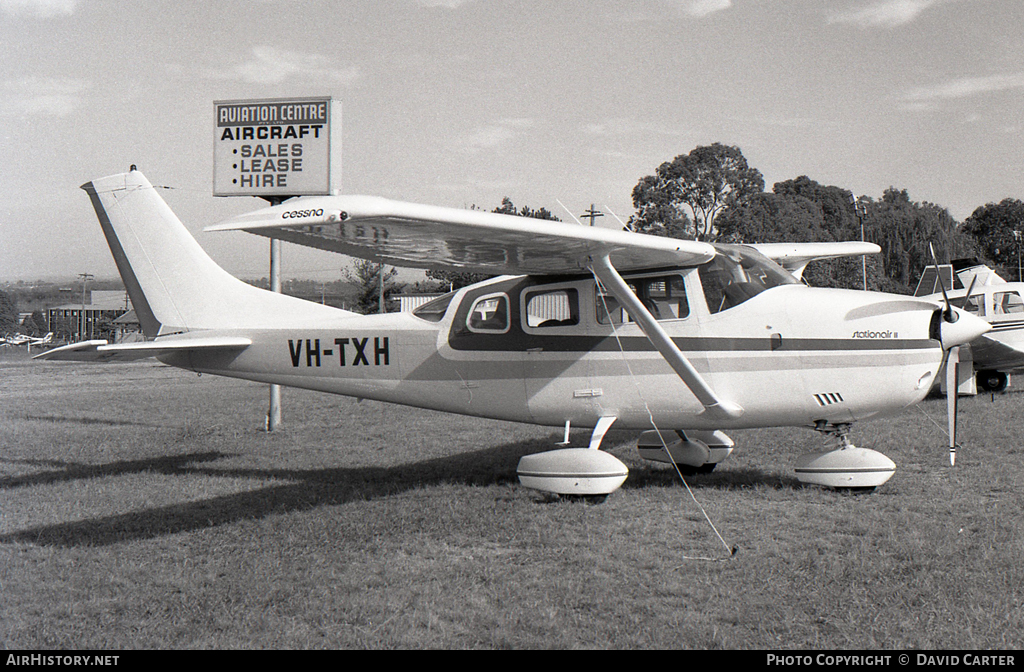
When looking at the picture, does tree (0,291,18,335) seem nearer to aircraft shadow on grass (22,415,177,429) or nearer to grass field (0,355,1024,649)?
aircraft shadow on grass (22,415,177,429)

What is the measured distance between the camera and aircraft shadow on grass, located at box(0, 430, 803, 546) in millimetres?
6410

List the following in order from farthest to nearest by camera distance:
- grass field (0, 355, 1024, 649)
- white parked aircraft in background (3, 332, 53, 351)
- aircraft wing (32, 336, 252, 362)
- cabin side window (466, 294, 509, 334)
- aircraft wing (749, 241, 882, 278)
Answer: white parked aircraft in background (3, 332, 53, 351) → aircraft wing (749, 241, 882, 278) → cabin side window (466, 294, 509, 334) → aircraft wing (32, 336, 252, 362) → grass field (0, 355, 1024, 649)

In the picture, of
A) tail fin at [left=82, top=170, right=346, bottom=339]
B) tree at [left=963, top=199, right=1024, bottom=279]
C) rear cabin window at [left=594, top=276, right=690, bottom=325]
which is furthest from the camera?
tree at [left=963, top=199, right=1024, bottom=279]

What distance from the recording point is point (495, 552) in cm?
553

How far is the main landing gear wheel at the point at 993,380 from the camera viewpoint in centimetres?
1550

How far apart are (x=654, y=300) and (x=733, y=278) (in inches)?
29.7

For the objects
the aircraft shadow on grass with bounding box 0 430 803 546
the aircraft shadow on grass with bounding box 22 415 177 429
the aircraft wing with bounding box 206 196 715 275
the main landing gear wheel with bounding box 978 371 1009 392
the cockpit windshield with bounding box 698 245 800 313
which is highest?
the aircraft wing with bounding box 206 196 715 275

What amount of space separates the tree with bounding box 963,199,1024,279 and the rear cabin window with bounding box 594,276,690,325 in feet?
217

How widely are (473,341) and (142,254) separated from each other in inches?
167

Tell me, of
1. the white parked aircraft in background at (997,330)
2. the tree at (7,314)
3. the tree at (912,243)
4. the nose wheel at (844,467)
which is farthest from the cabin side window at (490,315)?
the tree at (7,314)

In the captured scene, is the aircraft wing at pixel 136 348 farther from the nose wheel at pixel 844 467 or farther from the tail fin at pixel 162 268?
the nose wheel at pixel 844 467

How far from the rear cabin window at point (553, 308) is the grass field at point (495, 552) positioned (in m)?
1.72

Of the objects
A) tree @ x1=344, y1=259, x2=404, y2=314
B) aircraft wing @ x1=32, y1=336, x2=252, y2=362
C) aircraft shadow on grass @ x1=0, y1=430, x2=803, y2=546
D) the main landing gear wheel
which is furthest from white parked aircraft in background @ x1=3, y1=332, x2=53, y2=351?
the main landing gear wheel

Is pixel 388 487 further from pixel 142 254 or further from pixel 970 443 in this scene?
pixel 970 443
